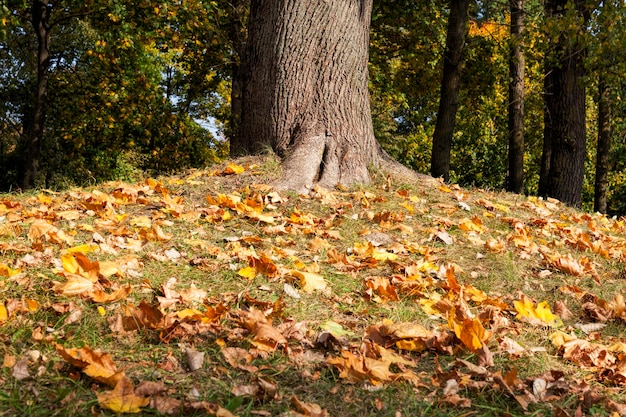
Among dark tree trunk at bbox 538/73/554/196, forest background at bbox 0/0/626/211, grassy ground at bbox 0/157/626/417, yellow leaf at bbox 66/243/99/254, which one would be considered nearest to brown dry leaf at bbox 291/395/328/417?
grassy ground at bbox 0/157/626/417

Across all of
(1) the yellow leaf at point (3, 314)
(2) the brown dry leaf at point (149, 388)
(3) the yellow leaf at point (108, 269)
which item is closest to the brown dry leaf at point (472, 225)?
(3) the yellow leaf at point (108, 269)

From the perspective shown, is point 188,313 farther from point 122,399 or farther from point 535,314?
point 535,314

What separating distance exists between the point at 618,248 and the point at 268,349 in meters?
3.88

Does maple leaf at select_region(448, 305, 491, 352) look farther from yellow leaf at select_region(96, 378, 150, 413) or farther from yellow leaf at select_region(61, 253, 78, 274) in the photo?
yellow leaf at select_region(61, 253, 78, 274)

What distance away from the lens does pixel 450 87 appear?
404 inches

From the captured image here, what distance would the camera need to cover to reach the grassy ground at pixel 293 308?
2.07 metres

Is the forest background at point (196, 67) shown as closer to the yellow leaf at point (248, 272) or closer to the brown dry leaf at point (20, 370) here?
the yellow leaf at point (248, 272)

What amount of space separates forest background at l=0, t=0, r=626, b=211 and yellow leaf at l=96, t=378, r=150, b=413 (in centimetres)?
579

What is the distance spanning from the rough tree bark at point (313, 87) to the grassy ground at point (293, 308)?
21.4 inches

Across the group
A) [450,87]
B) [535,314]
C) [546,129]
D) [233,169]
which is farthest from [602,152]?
[535,314]

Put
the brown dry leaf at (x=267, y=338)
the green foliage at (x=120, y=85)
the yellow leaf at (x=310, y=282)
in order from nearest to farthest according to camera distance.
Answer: the brown dry leaf at (x=267, y=338), the yellow leaf at (x=310, y=282), the green foliage at (x=120, y=85)

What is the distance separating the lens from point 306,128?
5.56 m

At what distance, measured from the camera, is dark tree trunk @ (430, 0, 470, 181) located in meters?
10.1

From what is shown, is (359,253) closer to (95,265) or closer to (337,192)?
(337,192)
